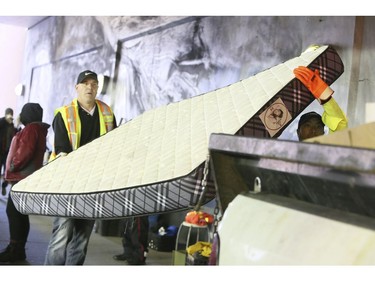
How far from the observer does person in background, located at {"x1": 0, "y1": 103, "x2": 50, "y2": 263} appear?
11.4ft

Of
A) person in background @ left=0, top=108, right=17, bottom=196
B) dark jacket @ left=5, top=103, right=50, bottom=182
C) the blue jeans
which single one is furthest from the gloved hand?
person in background @ left=0, top=108, right=17, bottom=196

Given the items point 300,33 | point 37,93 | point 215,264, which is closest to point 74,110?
point 215,264

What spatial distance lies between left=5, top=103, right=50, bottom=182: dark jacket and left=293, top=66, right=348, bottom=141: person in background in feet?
6.42

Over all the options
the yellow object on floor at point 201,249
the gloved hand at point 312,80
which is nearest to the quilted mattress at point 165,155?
the gloved hand at point 312,80

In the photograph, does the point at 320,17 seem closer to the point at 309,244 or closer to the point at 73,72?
the point at 309,244

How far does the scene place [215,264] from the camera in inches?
48.4

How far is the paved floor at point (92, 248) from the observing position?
396 centimetres

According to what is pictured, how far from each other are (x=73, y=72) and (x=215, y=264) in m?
7.34

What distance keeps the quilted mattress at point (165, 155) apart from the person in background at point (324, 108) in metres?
0.03

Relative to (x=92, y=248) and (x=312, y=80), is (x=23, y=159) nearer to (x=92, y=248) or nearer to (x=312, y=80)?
(x=92, y=248)

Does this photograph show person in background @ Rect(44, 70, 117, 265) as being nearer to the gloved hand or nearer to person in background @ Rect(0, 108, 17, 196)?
the gloved hand

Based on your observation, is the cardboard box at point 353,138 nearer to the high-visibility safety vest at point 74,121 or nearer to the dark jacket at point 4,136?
the high-visibility safety vest at point 74,121

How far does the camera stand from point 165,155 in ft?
5.65
